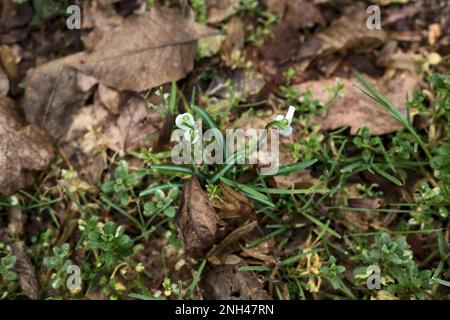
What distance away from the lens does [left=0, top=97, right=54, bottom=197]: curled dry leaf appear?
2.76 m

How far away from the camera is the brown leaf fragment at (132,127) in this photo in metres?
2.94

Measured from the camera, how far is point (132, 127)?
2971 millimetres

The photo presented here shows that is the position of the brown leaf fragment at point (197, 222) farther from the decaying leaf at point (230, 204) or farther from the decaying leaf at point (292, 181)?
the decaying leaf at point (292, 181)

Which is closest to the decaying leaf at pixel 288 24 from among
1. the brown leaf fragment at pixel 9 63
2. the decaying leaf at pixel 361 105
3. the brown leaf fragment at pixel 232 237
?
the decaying leaf at pixel 361 105

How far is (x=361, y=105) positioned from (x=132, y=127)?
1401mm

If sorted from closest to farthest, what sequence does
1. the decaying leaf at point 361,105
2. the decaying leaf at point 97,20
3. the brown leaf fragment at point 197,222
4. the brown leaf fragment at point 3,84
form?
the brown leaf fragment at point 197,222
the decaying leaf at point 361,105
the brown leaf fragment at point 3,84
the decaying leaf at point 97,20

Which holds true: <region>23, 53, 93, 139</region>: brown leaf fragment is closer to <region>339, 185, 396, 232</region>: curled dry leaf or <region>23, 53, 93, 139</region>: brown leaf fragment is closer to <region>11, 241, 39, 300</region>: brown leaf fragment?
<region>11, 241, 39, 300</region>: brown leaf fragment

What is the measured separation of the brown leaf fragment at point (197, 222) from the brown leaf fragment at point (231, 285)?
16 cm

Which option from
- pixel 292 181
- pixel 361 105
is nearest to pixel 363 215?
pixel 292 181

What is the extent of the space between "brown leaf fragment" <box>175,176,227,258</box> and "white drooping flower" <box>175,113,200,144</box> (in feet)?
1.00

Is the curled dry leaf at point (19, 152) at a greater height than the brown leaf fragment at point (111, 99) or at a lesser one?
lesser
